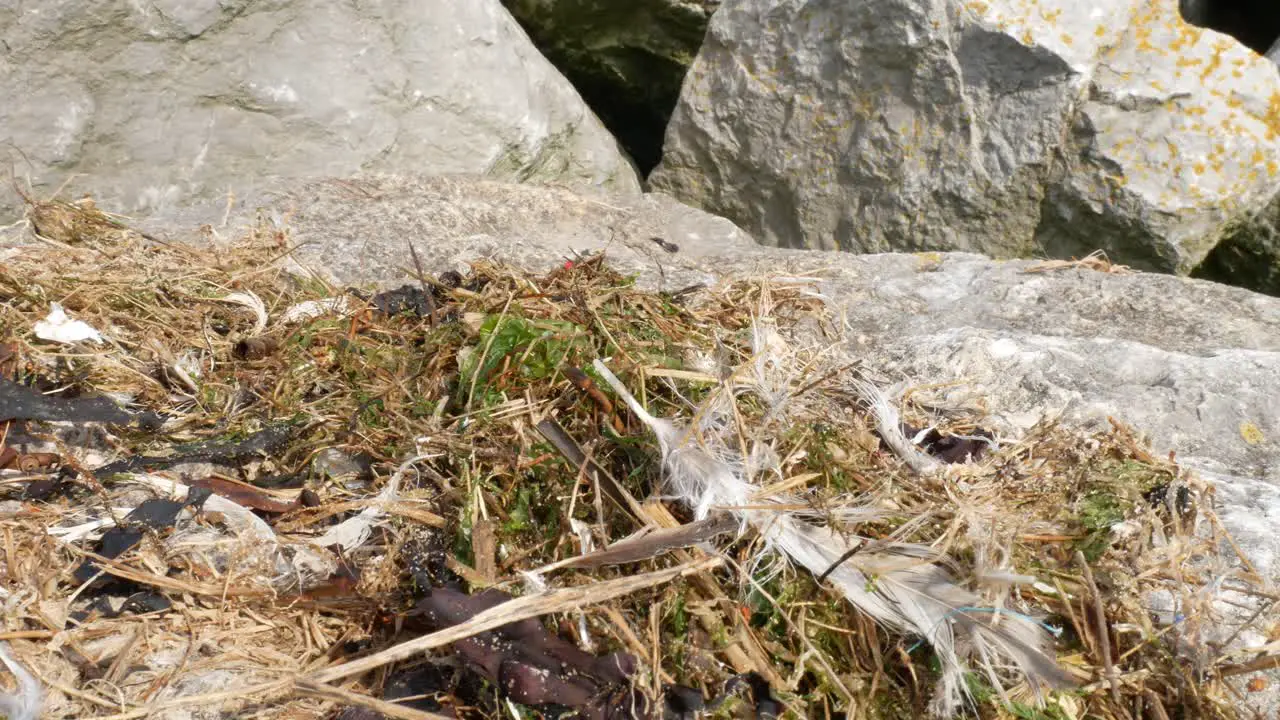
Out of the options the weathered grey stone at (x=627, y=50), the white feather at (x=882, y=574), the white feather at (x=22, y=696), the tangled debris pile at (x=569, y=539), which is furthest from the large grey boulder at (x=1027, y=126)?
the white feather at (x=22, y=696)

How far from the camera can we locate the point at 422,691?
1.68 meters

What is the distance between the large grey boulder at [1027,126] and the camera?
4.17 m

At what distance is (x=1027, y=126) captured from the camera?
4207mm

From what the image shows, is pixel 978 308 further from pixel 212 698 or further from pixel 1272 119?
pixel 212 698

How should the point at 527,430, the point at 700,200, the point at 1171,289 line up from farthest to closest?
the point at 700,200 → the point at 1171,289 → the point at 527,430

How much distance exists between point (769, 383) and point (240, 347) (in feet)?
4.76

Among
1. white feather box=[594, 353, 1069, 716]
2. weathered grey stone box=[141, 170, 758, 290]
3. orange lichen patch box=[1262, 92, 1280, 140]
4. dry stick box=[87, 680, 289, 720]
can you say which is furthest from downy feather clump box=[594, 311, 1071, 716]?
orange lichen patch box=[1262, 92, 1280, 140]

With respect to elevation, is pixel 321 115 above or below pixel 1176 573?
below

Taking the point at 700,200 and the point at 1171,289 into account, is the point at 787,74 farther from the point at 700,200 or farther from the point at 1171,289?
the point at 1171,289

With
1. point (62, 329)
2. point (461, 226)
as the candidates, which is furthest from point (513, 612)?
point (461, 226)

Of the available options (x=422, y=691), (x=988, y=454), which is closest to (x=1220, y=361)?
(x=988, y=454)

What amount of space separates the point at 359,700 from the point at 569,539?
1.58 ft

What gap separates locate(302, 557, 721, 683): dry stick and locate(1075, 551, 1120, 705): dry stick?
2.32ft

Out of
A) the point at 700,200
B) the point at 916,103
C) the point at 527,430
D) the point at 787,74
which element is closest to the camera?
the point at 527,430
